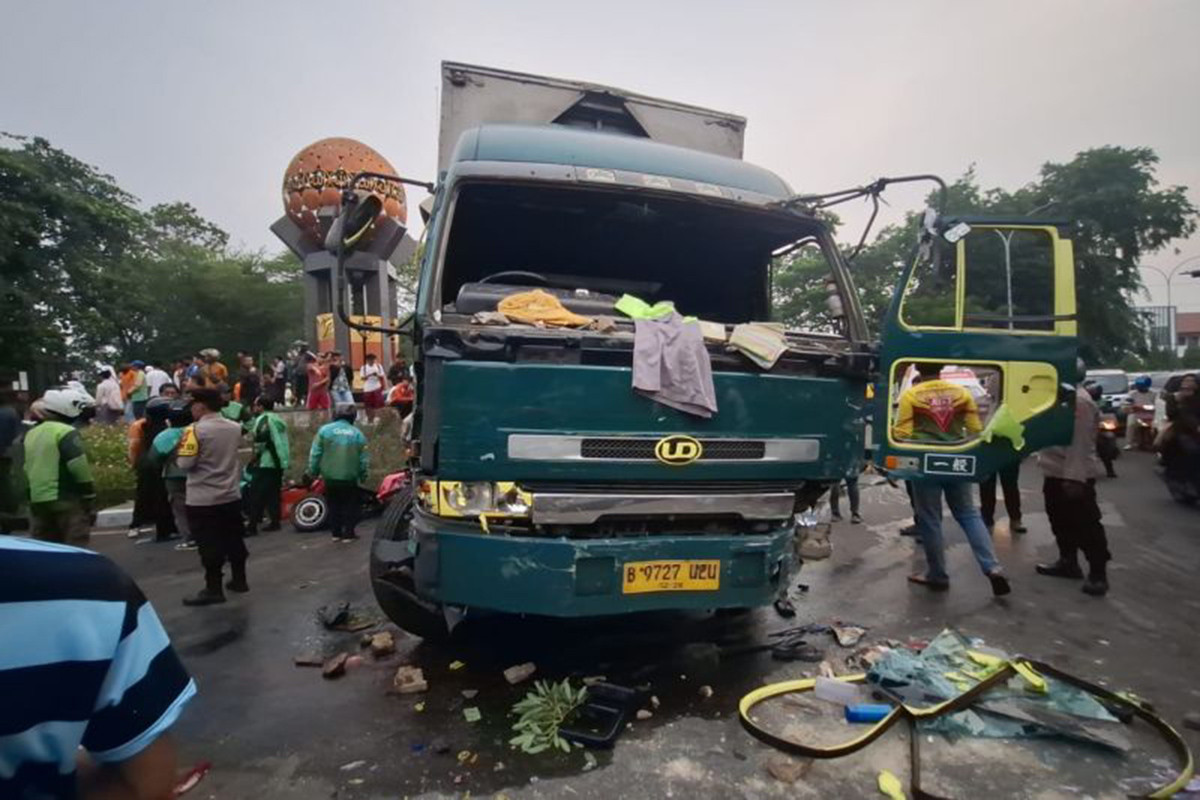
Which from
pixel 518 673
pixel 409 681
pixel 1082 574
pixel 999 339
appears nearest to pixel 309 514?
pixel 409 681

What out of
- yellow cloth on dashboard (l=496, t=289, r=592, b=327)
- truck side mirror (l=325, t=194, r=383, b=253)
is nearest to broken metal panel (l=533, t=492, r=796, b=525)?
yellow cloth on dashboard (l=496, t=289, r=592, b=327)

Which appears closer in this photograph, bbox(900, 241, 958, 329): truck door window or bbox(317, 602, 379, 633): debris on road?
bbox(900, 241, 958, 329): truck door window

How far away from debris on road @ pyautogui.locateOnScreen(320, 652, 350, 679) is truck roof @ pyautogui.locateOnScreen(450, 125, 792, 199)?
3.07 meters

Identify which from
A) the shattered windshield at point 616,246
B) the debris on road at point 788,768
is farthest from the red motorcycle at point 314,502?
the debris on road at point 788,768

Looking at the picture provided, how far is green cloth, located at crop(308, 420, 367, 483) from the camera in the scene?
6914mm

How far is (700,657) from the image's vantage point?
4078 mm

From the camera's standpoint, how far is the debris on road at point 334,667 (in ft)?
12.8

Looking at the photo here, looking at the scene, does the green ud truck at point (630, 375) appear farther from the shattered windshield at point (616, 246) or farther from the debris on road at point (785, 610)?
the debris on road at point (785, 610)

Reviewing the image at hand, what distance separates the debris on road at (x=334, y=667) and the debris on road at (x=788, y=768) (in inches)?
97.6

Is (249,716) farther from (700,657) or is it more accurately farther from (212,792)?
(700,657)

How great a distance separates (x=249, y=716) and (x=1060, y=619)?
5.21 m

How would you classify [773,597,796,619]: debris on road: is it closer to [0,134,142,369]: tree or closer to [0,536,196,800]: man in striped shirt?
[0,536,196,800]: man in striped shirt

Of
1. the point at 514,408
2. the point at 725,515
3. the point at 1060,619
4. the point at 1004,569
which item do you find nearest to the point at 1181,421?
the point at 1004,569

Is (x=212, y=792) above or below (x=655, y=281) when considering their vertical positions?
below
